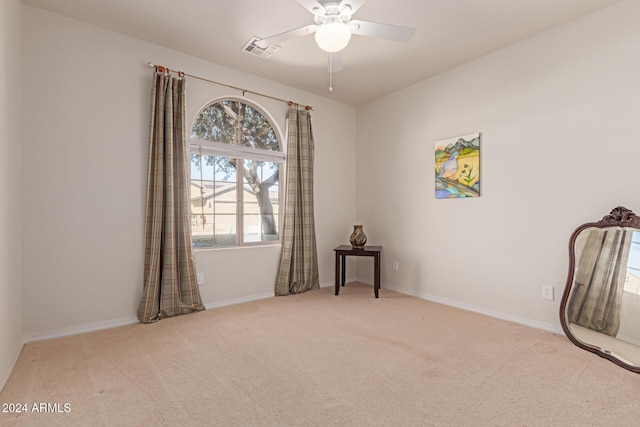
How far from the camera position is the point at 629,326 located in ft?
7.30

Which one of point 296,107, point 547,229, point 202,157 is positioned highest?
point 296,107

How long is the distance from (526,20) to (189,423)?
12.0 feet

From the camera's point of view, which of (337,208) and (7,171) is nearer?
(7,171)

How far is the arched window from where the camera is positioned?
3412 mm

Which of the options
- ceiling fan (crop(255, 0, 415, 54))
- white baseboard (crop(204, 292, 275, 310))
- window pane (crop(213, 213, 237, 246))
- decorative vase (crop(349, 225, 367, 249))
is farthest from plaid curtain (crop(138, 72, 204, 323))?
decorative vase (crop(349, 225, 367, 249))

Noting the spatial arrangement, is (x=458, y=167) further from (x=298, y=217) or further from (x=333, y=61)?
(x=298, y=217)

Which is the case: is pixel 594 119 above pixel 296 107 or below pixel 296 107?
below

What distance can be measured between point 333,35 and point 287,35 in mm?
434

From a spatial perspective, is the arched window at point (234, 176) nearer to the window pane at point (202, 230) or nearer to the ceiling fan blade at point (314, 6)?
the window pane at point (202, 230)

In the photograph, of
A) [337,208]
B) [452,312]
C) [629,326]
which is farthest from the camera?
[337,208]

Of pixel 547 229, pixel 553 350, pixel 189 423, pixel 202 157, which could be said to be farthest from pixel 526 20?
pixel 189 423

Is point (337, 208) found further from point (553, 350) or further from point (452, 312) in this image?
point (553, 350)

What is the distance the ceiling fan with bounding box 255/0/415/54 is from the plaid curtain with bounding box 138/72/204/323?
133 centimetres

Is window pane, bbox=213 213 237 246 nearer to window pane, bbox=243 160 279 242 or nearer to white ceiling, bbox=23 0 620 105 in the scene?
window pane, bbox=243 160 279 242
